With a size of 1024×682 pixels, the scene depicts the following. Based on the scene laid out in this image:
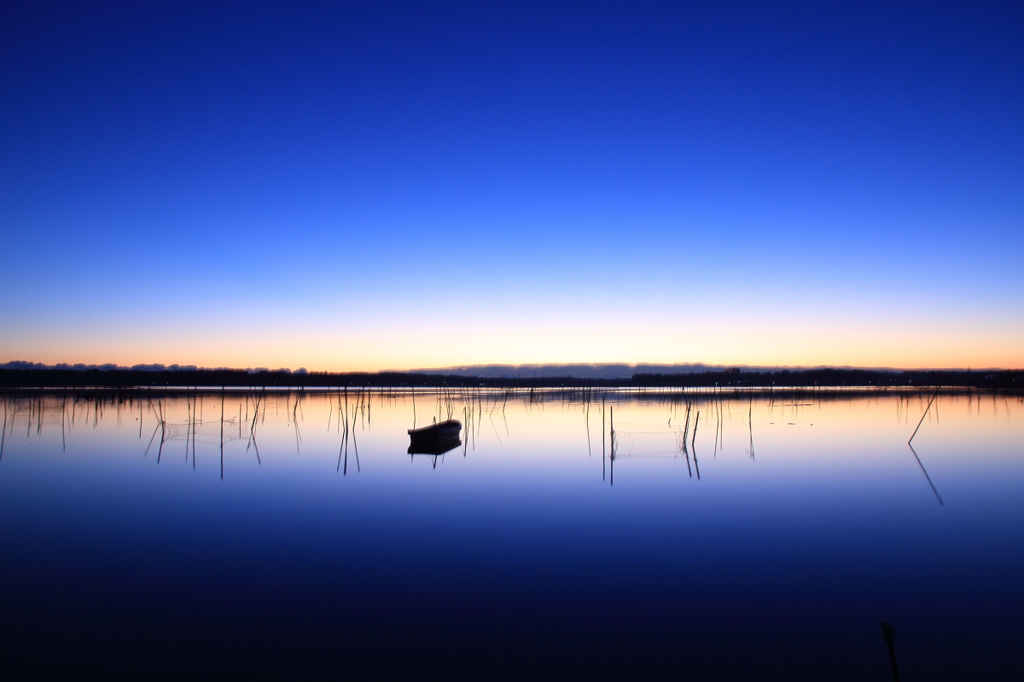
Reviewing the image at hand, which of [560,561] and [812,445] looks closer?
[560,561]

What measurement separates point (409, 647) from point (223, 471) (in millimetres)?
9452

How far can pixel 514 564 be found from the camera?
264 inches

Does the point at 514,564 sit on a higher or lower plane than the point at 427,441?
lower

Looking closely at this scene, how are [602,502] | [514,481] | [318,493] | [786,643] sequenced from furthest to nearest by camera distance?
1. [514,481]
2. [318,493]
3. [602,502]
4. [786,643]

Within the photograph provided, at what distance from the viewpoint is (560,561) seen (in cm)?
675

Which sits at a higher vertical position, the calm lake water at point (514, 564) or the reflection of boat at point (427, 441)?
the reflection of boat at point (427, 441)

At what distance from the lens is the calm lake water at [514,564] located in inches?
177

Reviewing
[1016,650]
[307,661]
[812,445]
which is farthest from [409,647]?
[812,445]

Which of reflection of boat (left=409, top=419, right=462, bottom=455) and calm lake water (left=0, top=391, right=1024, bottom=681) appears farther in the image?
reflection of boat (left=409, top=419, right=462, bottom=455)

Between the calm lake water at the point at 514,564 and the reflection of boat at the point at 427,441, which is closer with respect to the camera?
the calm lake water at the point at 514,564

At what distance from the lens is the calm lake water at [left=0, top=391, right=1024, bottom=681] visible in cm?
450

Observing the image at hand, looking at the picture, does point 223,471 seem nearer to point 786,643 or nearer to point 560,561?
point 560,561

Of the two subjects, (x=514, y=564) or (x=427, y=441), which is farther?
(x=427, y=441)

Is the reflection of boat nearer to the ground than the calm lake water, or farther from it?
farther from it
